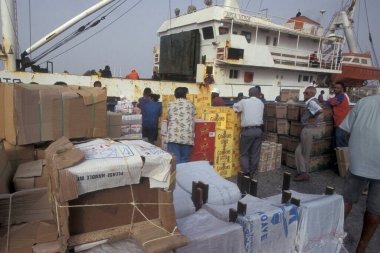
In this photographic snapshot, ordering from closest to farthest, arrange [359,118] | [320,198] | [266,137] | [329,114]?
[320,198], [359,118], [329,114], [266,137]

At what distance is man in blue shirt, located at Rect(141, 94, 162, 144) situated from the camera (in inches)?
257

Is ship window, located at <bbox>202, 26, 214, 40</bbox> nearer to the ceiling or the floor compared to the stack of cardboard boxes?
nearer to the ceiling

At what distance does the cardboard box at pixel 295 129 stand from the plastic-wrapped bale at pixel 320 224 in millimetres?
4160

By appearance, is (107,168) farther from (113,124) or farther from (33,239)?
(113,124)

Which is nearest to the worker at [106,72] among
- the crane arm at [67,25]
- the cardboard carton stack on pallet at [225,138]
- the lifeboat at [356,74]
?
the crane arm at [67,25]

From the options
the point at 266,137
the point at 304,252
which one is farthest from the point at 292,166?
the point at 304,252

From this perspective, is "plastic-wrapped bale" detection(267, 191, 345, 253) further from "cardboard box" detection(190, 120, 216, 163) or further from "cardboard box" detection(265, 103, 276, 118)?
"cardboard box" detection(265, 103, 276, 118)

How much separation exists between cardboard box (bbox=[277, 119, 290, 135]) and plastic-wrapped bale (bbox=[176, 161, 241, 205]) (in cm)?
456

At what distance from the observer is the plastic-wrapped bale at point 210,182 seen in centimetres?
285

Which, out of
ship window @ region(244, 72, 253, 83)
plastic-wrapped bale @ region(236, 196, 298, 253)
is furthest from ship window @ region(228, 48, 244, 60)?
plastic-wrapped bale @ region(236, 196, 298, 253)

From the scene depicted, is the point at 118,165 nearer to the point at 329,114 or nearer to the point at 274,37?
the point at 329,114

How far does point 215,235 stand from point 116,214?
2.69 feet

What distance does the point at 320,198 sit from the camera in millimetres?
3021

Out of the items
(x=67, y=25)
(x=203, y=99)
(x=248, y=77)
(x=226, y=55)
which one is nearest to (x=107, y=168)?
(x=203, y=99)
